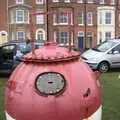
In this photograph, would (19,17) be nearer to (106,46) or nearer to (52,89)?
(106,46)

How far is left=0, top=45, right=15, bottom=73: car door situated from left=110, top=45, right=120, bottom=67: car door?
473 cm

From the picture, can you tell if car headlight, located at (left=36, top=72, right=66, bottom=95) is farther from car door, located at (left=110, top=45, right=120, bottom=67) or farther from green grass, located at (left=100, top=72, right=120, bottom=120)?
car door, located at (left=110, top=45, right=120, bottom=67)

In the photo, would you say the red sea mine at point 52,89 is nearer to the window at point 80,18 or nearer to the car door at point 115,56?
the car door at point 115,56

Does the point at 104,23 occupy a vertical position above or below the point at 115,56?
above

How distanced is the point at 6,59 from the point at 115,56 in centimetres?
506

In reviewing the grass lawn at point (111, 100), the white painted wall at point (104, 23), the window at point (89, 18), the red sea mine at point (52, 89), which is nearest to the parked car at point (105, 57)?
the grass lawn at point (111, 100)

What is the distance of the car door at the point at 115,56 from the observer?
71.8 ft

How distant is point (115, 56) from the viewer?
72.1 ft

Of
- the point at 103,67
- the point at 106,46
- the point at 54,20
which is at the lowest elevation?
the point at 103,67

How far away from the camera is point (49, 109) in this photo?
532 cm

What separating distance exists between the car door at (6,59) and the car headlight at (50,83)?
44.4 feet

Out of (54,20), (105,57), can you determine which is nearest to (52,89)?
(105,57)

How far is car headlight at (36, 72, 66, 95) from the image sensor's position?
534cm

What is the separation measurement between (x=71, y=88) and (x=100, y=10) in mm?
71279
